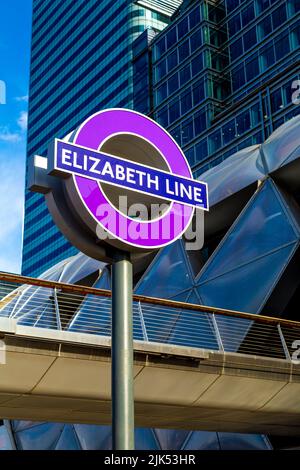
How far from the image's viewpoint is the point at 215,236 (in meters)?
22.7

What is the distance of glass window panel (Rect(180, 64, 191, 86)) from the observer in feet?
268

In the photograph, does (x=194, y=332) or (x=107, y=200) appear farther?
(x=194, y=332)

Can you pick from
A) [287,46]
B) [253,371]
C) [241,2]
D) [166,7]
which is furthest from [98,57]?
[253,371]

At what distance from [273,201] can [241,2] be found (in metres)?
66.7

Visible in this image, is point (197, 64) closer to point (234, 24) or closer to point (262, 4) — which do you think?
point (234, 24)

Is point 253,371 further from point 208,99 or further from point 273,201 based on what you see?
point 208,99

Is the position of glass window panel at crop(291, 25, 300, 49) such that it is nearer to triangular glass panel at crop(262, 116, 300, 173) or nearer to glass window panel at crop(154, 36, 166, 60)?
glass window panel at crop(154, 36, 166, 60)

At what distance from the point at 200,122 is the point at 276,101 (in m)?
14.1

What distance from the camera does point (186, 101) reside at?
81.3m

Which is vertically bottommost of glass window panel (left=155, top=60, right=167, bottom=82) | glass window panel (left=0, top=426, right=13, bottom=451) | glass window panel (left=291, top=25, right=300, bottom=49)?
glass window panel (left=0, top=426, right=13, bottom=451)

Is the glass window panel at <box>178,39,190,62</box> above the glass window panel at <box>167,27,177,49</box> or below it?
below

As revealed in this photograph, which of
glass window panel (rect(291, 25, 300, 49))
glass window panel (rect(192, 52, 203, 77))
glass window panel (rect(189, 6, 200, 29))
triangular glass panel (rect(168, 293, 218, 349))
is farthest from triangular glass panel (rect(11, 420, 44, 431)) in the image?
glass window panel (rect(189, 6, 200, 29))

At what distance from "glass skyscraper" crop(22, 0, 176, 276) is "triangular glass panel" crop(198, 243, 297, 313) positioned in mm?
85412

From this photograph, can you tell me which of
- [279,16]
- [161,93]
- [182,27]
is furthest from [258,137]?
[182,27]
